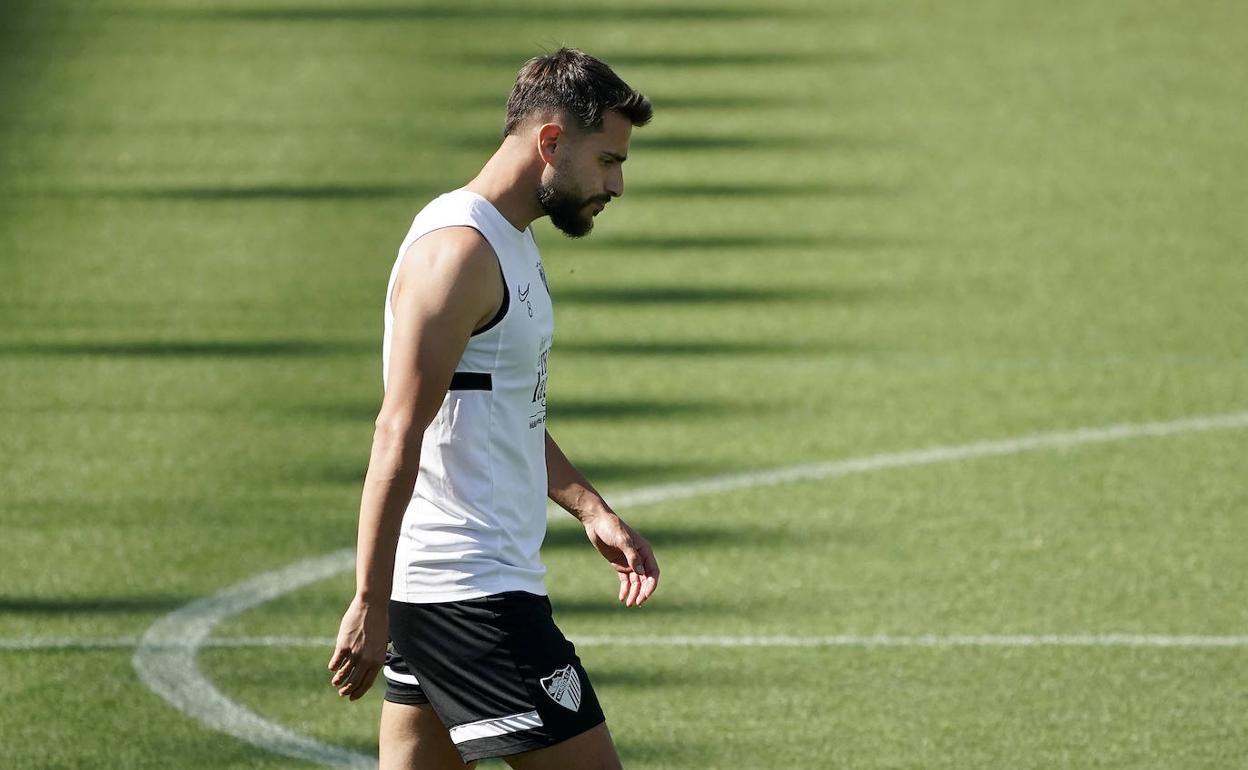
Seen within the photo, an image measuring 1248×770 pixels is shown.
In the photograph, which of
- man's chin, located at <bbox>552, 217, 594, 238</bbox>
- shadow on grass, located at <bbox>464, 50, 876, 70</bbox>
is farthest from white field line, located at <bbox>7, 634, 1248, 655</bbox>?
shadow on grass, located at <bbox>464, 50, 876, 70</bbox>

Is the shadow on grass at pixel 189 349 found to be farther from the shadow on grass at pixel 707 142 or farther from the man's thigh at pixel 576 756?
the man's thigh at pixel 576 756

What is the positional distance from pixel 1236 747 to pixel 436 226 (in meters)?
3.37

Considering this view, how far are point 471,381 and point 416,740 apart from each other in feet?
2.87

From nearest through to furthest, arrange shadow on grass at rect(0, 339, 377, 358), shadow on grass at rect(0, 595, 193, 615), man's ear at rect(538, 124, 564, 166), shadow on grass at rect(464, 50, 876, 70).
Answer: man's ear at rect(538, 124, 564, 166) → shadow on grass at rect(0, 595, 193, 615) → shadow on grass at rect(0, 339, 377, 358) → shadow on grass at rect(464, 50, 876, 70)

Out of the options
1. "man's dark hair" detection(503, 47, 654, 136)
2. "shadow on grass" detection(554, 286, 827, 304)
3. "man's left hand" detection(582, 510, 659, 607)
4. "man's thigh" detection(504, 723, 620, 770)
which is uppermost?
"man's dark hair" detection(503, 47, 654, 136)

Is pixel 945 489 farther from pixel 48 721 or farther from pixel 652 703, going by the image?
pixel 48 721

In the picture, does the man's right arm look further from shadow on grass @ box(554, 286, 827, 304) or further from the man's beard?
shadow on grass @ box(554, 286, 827, 304)

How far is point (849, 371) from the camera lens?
10.5 m

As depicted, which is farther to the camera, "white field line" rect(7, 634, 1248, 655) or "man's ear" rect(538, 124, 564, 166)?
"white field line" rect(7, 634, 1248, 655)

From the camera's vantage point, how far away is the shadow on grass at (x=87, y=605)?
7.18m

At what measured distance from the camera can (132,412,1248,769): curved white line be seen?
6141 mm

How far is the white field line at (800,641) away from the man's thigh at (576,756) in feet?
9.26

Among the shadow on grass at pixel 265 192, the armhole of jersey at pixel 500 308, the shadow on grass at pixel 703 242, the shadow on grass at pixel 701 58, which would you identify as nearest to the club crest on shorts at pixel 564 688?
the armhole of jersey at pixel 500 308

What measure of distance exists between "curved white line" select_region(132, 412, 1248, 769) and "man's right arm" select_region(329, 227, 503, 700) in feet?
7.06
